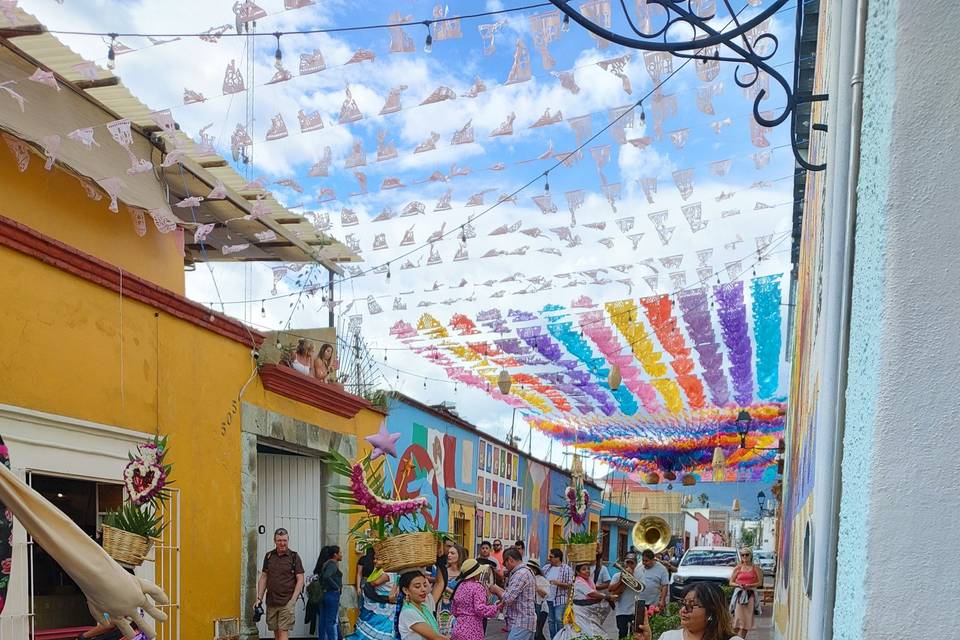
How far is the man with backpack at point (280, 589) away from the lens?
504 inches

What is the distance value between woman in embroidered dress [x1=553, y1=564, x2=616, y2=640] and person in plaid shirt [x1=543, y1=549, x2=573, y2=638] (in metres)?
1.49

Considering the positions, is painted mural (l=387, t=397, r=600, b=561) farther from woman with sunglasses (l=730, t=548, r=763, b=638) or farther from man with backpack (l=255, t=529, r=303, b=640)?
woman with sunglasses (l=730, t=548, r=763, b=638)

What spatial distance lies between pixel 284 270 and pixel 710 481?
3976 cm

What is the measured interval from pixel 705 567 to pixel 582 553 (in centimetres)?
1251

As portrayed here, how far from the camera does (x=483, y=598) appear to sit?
9883mm

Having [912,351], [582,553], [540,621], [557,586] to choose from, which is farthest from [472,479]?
[912,351]

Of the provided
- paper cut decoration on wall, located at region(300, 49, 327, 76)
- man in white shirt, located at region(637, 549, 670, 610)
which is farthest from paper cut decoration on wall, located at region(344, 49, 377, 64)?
man in white shirt, located at region(637, 549, 670, 610)

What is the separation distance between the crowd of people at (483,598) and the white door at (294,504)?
837 millimetres

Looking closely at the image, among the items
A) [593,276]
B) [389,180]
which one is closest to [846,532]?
[389,180]

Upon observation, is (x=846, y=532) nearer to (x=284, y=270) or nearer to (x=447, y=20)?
(x=447, y=20)

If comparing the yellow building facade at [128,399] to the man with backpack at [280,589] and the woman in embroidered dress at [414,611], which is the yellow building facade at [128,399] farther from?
the woman in embroidered dress at [414,611]

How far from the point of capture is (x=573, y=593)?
1366 cm

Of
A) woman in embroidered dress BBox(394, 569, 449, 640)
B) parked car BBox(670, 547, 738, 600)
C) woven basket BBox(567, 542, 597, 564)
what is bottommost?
parked car BBox(670, 547, 738, 600)

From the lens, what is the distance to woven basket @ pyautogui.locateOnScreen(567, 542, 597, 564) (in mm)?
Answer: 14016
